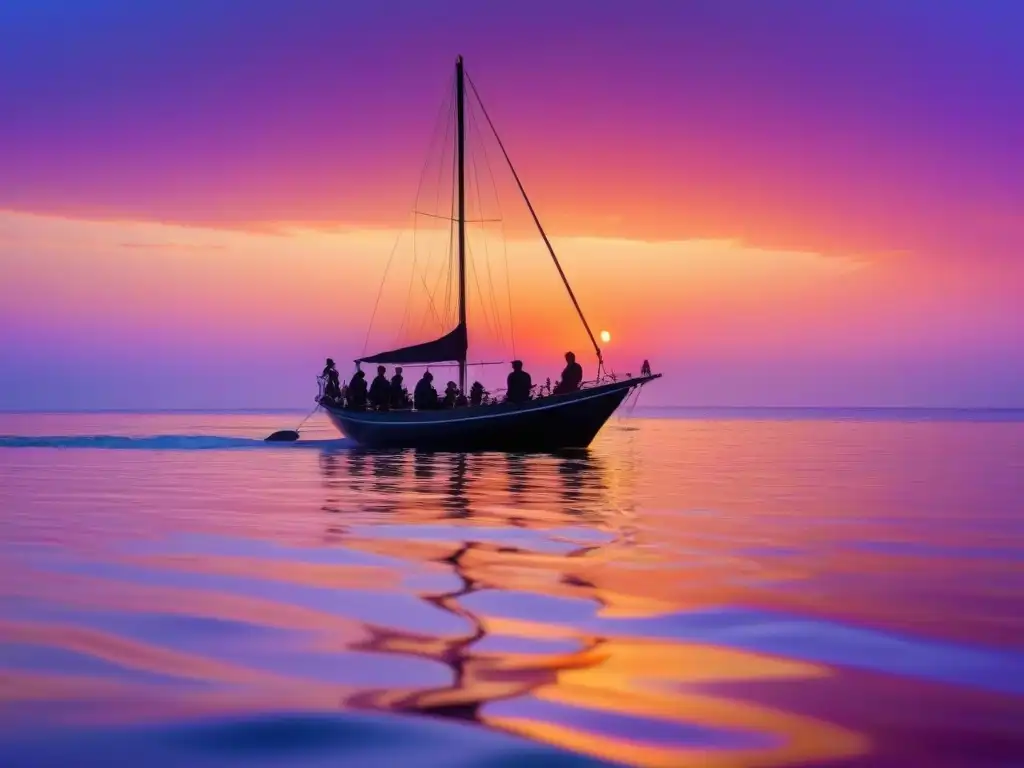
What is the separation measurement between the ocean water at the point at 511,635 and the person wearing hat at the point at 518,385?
1718cm

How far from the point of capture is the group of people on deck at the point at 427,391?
37719mm

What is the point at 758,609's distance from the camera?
9.92 metres

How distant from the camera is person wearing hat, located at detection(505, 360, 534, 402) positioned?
122ft

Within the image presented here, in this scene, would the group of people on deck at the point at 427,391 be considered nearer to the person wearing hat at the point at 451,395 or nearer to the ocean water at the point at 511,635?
the person wearing hat at the point at 451,395

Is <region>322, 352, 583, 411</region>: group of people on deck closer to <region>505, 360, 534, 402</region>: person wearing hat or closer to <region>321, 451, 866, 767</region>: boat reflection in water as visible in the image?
<region>505, 360, 534, 402</region>: person wearing hat

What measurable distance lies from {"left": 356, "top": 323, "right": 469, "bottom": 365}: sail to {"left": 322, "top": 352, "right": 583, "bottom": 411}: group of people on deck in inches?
32.6

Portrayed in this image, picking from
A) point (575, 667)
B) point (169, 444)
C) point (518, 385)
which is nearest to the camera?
point (575, 667)

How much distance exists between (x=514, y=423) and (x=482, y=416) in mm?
1115

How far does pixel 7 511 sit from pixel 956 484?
65.8 ft

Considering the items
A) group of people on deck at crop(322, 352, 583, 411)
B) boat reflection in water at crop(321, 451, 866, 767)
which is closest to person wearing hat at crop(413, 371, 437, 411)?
group of people on deck at crop(322, 352, 583, 411)

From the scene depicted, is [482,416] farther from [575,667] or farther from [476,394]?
[575,667]

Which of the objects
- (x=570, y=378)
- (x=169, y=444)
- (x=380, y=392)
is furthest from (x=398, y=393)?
Answer: (x=169, y=444)

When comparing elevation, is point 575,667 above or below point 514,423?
below

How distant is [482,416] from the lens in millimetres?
38000
